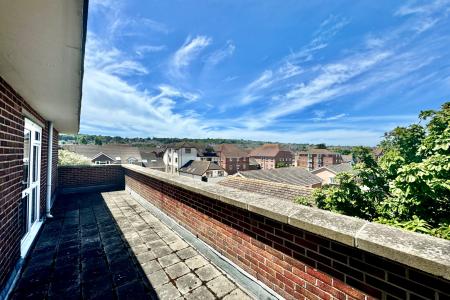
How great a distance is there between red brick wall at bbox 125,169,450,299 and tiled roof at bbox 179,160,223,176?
37310mm

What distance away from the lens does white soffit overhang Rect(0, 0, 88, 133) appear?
1290 millimetres

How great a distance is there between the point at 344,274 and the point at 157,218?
15.2ft

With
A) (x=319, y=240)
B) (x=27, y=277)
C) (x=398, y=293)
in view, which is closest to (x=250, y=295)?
(x=319, y=240)

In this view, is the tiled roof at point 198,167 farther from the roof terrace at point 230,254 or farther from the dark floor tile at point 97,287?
the dark floor tile at point 97,287

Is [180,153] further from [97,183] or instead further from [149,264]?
[149,264]

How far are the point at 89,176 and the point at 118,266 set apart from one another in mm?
7691

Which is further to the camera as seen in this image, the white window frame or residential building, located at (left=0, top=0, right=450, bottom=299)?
the white window frame

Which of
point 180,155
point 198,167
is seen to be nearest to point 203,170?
point 198,167

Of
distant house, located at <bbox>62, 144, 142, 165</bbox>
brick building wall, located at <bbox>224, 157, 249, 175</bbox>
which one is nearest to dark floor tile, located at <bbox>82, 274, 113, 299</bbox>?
distant house, located at <bbox>62, 144, 142, 165</bbox>

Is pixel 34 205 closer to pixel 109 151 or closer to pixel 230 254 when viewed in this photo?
pixel 230 254

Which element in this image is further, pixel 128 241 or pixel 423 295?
pixel 128 241

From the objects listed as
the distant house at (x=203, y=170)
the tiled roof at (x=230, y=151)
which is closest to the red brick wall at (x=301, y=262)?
the distant house at (x=203, y=170)

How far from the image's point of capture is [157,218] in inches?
210

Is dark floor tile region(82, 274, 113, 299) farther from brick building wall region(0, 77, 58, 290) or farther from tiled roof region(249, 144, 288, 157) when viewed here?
tiled roof region(249, 144, 288, 157)
